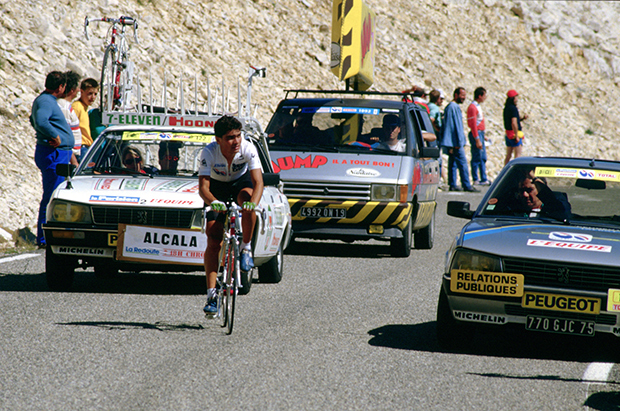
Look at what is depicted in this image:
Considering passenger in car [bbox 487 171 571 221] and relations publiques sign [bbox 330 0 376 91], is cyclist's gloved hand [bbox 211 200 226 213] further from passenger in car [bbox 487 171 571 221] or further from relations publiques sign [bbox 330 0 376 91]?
relations publiques sign [bbox 330 0 376 91]

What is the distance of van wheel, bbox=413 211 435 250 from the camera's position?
13.5 metres

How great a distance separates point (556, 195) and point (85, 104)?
7.43m

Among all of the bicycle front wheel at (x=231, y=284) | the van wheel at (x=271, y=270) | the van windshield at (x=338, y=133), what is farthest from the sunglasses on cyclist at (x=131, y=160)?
the van windshield at (x=338, y=133)

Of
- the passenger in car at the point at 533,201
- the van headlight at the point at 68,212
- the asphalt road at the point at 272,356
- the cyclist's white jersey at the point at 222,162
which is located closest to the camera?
the asphalt road at the point at 272,356

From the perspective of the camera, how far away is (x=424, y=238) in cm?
1358

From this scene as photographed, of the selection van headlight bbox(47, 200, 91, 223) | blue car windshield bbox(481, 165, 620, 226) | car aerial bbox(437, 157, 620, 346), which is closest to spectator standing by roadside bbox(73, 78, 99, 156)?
van headlight bbox(47, 200, 91, 223)

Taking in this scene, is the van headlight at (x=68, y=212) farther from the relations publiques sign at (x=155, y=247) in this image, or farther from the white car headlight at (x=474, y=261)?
the white car headlight at (x=474, y=261)

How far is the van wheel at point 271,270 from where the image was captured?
9.68 meters

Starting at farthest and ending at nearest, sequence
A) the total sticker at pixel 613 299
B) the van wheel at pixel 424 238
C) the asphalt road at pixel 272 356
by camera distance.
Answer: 1. the van wheel at pixel 424 238
2. the total sticker at pixel 613 299
3. the asphalt road at pixel 272 356

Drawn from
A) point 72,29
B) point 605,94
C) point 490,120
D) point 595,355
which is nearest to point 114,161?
point 595,355

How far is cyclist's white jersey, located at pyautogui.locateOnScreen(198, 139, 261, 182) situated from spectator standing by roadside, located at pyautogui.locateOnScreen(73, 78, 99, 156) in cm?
572

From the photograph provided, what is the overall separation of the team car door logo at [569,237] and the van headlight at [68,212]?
432 centimetres

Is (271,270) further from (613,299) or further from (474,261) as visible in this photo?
(613,299)

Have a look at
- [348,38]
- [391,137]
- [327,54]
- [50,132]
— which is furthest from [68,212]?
[327,54]
